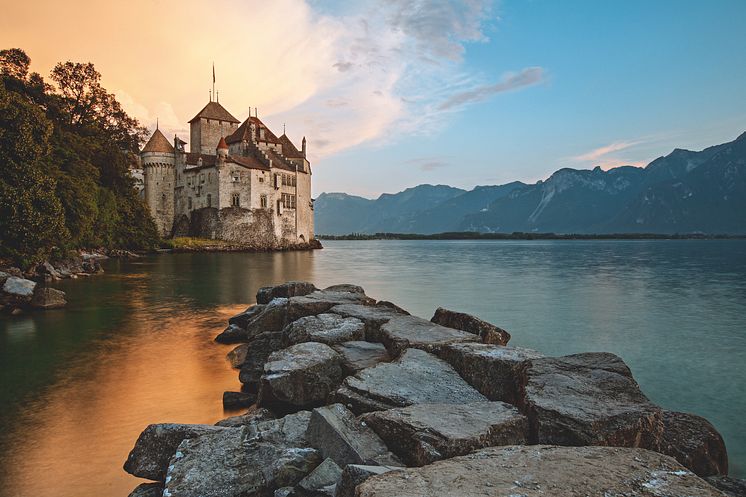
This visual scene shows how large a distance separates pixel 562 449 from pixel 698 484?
0.98 meters

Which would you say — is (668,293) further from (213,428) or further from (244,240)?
(244,240)

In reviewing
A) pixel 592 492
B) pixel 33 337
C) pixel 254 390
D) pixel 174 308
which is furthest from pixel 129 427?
pixel 174 308

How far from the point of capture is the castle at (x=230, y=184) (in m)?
65.8

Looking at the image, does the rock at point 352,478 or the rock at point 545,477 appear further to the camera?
the rock at point 352,478

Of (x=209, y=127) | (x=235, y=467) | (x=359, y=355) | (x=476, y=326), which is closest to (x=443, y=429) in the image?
(x=235, y=467)

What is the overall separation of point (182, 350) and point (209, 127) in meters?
72.4

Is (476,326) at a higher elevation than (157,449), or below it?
higher

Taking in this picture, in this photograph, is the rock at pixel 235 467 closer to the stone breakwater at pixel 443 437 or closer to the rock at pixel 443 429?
the stone breakwater at pixel 443 437

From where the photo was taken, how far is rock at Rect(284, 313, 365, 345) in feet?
29.4

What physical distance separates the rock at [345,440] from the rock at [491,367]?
230cm

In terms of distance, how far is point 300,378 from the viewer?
6.73 meters

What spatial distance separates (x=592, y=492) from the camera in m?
3.06

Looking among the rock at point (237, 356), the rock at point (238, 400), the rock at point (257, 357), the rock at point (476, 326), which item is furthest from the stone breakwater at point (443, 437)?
the rock at point (237, 356)

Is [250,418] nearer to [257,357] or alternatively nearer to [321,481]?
[321,481]
